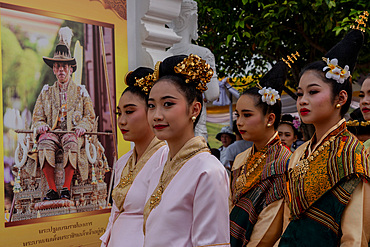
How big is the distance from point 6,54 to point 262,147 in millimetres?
1811

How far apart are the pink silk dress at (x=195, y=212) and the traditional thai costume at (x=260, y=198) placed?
112cm

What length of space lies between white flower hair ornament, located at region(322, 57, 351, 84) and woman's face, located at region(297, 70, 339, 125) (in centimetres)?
5

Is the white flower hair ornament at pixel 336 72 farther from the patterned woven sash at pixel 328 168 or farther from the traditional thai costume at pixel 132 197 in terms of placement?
the traditional thai costume at pixel 132 197

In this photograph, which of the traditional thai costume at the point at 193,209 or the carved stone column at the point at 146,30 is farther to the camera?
the carved stone column at the point at 146,30

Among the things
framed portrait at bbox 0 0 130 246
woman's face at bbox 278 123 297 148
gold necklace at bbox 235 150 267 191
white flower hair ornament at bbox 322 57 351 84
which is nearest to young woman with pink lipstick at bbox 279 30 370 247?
white flower hair ornament at bbox 322 57 351 84

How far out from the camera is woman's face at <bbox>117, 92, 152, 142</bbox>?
8.02ft

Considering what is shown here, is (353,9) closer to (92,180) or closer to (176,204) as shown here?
(92,180)

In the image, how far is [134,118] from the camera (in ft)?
8.02

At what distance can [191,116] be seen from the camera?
187 cm

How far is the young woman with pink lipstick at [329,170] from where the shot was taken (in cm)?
205

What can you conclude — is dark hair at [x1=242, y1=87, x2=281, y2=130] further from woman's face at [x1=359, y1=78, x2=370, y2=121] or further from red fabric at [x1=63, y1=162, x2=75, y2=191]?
red fabric at [x1=63, y1=162, x2=75, y2=191]

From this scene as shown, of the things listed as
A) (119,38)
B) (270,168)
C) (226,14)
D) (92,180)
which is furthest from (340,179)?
(226,14)

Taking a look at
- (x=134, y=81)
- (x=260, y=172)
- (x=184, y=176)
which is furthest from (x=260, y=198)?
(x=184, y=176)

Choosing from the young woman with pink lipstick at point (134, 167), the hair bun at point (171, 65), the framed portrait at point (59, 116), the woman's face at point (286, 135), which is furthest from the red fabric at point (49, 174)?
the woman's face at point (286, 135)
